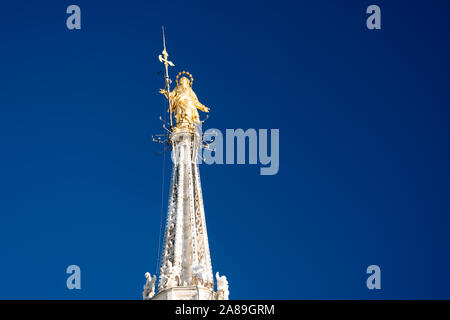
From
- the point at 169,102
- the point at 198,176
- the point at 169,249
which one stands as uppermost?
the point at 169,102

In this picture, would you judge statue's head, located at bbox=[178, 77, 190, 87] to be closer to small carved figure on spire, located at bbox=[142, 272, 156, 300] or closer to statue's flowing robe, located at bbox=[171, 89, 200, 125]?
statue's flowing robe, located at bbox=[171, 89, 200, 125]

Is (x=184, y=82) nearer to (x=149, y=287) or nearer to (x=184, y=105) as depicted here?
(x=184, y=105)

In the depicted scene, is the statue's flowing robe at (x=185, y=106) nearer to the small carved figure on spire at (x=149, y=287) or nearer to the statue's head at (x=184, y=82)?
the statue's head at (x=184, y=82)

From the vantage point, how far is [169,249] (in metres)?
72.3

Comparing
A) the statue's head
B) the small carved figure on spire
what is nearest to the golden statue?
the statue's head

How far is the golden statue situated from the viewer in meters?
80.6

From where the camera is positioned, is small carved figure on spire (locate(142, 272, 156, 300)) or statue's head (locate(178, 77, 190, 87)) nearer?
small carved figure on spire (locate(142, 272, 156, 300))

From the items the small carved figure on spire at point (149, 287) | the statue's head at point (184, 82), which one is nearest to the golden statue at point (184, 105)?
the statue's head at point (184, 82)

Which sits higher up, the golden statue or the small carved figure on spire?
the golden statue

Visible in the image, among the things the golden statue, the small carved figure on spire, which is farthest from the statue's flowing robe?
the small carved figure on spire

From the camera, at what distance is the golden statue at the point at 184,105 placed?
80.6 m
